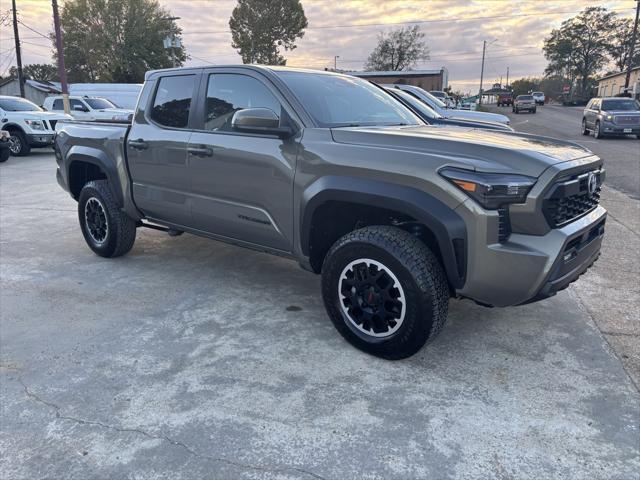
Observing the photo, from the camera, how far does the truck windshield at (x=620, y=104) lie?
62.2ft

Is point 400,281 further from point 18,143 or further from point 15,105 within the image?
point 15,105

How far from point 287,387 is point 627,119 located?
64.3ft

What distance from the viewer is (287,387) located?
2830 mm

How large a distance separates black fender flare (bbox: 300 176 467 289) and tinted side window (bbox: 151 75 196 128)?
1612mm

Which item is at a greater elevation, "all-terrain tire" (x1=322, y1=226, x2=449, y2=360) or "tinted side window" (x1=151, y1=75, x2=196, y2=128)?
"tinted side window" (x1=151, y1=75, x2=196, y2=128)

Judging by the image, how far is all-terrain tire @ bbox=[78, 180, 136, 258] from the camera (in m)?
4.85

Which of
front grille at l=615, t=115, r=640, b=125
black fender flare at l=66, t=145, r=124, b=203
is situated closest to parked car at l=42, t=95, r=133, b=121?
black fender flare at l=66, t=145, r=124, b=203

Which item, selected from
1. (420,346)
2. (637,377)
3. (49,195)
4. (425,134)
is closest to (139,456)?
(420,346)

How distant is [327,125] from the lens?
3395 mm

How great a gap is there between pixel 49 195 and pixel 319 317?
7094 millimetres

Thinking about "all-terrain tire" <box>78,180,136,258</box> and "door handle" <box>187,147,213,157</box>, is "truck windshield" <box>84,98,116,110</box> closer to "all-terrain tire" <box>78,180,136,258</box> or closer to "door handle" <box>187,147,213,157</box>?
"all-terrain tire" <box>78,180,136,258</box>

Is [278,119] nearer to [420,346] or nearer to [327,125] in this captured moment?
[327,125]

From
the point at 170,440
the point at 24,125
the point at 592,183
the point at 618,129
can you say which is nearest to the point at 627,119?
the point at 618,129

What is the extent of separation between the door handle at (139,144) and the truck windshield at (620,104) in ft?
63.7
